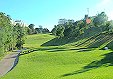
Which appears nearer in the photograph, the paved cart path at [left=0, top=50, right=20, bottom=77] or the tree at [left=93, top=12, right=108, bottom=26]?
the paved cart path at [left=0, top=50, right=20, bottom=77]

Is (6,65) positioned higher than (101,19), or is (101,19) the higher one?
(101,19)

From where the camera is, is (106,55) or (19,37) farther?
(19,37)

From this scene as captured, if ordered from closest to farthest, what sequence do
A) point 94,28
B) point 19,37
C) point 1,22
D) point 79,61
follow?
point 79,61 < point 1,22 < point 19,37 < point 94,28

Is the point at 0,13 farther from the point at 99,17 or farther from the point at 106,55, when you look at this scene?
the point at 99,17

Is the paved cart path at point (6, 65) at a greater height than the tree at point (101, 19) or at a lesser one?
lesser

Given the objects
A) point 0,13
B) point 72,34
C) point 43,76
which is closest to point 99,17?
point 72,34

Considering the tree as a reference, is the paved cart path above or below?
below

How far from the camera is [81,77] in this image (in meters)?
31.1

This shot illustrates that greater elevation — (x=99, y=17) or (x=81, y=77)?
(x=99, y=17)

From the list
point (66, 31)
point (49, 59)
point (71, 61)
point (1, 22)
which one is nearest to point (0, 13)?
point (1, 22)

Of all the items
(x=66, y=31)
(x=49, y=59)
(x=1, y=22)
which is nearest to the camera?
(x=49, y=59)

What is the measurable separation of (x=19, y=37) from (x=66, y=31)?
32879 mm

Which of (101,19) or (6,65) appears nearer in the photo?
(6,65)

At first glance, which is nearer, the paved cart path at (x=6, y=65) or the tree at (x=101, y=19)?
the paved cart path at (x=6, y=65)
